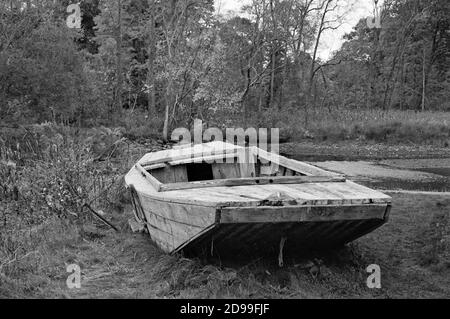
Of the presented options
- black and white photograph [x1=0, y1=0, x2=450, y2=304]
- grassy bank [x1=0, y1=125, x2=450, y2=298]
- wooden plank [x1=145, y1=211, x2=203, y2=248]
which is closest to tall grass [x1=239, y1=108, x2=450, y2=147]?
black and white photograph [x1=0, y1=0, x2=450, y2=304]

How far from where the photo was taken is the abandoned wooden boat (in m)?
4.98

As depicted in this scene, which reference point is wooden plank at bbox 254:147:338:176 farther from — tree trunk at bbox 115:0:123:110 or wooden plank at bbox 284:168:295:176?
tree trunk at bbox 115:0:123:110

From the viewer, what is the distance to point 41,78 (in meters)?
17.6

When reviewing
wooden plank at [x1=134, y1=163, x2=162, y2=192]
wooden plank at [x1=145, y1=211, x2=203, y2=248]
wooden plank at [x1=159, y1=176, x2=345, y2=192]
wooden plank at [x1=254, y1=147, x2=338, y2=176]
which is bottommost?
wooden plank at [x1=145, y1=211, x2=203, y2=248]

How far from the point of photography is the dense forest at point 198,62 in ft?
58.3

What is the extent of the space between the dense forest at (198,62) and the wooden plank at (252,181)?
890 cm

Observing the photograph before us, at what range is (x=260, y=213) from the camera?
16.3 ft

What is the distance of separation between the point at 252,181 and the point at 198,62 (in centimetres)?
1810

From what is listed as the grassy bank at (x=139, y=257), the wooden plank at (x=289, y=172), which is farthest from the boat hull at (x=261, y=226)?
the wooden plank at (x=289, y=172)

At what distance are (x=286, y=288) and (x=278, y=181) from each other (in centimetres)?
134

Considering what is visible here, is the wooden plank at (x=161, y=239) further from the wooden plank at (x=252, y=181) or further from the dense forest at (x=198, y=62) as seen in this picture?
the dense forest at (x=198, y=62)

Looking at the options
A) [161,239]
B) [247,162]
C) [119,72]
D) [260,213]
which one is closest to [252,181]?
[260,213]

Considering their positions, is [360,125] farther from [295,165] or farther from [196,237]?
[196,237]
